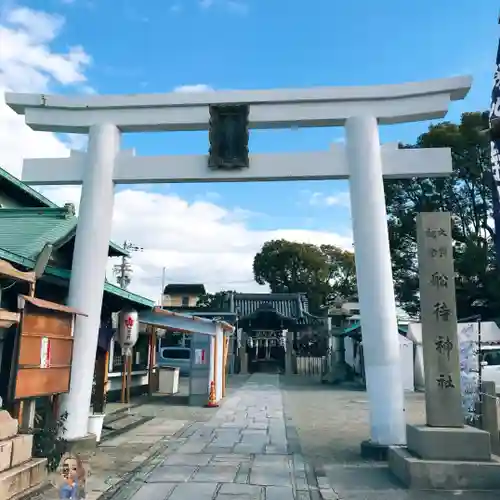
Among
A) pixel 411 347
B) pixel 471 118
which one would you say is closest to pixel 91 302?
pixel 411 347

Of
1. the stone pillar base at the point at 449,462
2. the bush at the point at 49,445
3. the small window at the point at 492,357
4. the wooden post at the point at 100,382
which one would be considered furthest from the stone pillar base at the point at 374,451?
the small window at the point at 492,357

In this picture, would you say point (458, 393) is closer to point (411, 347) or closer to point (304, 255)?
point (411, 347)

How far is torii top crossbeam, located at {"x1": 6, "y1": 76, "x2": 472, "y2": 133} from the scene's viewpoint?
8.90 meters

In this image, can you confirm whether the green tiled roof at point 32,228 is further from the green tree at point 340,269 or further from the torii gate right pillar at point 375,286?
the green tree at point 340,269

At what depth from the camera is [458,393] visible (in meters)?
7.15

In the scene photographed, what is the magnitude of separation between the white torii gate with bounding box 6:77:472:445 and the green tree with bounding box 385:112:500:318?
Result: 15.1 m

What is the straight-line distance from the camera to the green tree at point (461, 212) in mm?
22672

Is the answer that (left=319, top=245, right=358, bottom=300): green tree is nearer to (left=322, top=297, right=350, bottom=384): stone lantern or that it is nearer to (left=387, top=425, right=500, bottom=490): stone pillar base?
(left=322, top=297, right=350, bottom=384): stone lantern

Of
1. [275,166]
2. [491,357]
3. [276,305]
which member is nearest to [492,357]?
[491,357]

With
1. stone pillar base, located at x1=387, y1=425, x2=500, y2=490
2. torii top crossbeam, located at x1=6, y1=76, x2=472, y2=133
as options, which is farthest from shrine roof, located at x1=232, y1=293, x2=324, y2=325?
stone pillar base, located at x1=387, y1=425, x2=500, y2=490

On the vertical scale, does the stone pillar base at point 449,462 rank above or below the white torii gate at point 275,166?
below

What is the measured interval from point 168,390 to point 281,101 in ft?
45.5

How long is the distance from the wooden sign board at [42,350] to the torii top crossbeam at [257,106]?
3.80 meters

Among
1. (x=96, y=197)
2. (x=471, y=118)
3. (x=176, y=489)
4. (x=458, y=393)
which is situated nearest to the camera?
(x=176, y=489)
